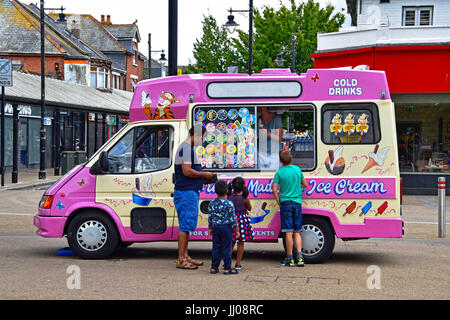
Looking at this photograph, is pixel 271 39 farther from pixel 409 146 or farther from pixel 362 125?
pixel 362 125

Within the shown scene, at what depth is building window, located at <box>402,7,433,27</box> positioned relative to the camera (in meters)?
28.0

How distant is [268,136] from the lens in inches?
387

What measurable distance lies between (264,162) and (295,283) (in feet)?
7.16

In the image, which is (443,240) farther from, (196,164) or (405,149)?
(405,149)

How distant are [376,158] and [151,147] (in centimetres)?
313

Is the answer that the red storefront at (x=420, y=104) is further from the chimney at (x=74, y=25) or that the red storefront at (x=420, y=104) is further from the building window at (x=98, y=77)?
the chimney at (x=74, y=25)

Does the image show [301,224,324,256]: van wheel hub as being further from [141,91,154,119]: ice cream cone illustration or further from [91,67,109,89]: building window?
[91,67,109,89]: building window

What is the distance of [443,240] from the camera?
12.5 meters

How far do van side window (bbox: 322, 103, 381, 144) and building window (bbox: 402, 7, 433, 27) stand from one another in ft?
64.8

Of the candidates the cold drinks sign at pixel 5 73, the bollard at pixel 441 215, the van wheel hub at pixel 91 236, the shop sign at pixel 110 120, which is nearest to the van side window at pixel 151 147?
the van wheel hub at pixel 91 236

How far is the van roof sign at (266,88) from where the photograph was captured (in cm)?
969

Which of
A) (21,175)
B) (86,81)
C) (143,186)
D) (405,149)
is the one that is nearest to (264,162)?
(143,186)

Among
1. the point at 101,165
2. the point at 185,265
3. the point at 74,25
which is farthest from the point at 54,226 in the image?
the point at 74,25

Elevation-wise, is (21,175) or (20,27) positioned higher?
(20,27)
